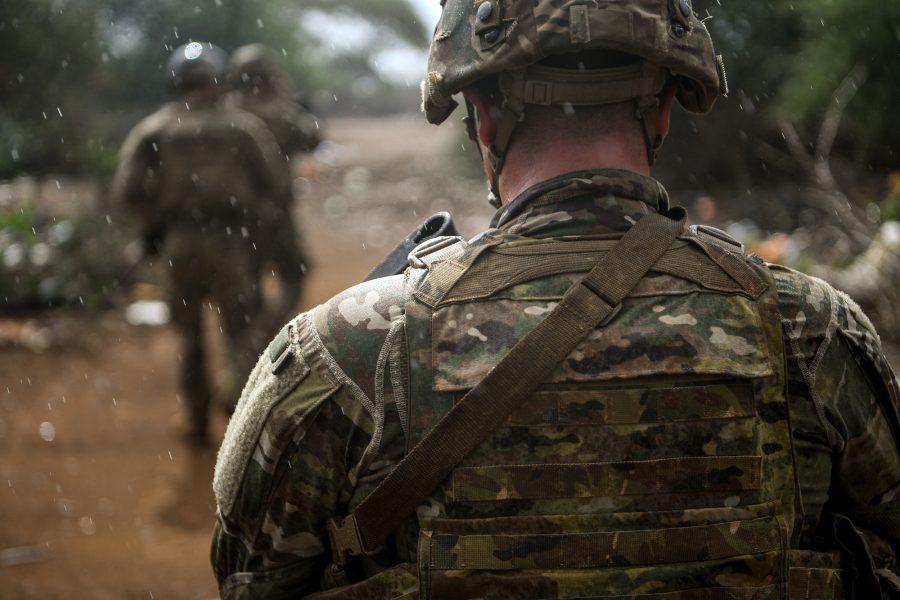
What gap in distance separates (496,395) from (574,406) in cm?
14

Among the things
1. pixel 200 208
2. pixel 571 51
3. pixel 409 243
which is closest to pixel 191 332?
pixel 200 208

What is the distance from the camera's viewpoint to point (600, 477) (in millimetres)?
1581

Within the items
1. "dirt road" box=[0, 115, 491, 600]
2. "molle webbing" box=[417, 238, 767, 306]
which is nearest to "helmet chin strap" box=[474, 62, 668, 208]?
"molle webbing" box=[417, 238, 767, 306]

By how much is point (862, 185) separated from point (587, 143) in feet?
25.9

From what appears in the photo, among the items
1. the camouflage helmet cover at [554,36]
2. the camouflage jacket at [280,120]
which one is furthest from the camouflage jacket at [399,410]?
the camouflage jacket at [280,120]

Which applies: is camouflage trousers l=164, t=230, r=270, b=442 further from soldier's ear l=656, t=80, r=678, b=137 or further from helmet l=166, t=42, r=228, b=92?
soldier's ear l=656, t=80, r=678, b=137

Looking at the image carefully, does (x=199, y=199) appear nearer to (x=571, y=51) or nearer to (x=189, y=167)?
(x=189, y=167)

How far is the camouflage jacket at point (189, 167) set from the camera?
5.61m

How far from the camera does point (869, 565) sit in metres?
1.72

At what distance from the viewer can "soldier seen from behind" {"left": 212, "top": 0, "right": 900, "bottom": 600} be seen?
1.58 m

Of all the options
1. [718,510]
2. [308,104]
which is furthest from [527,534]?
[308,104]

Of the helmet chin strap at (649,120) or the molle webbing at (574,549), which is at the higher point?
the helmet chin strap at (649,120)

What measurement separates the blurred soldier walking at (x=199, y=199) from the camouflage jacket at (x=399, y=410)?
13.5ft

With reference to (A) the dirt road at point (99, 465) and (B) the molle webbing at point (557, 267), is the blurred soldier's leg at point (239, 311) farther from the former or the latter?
(B) the molle webbing at point (557, 267)
